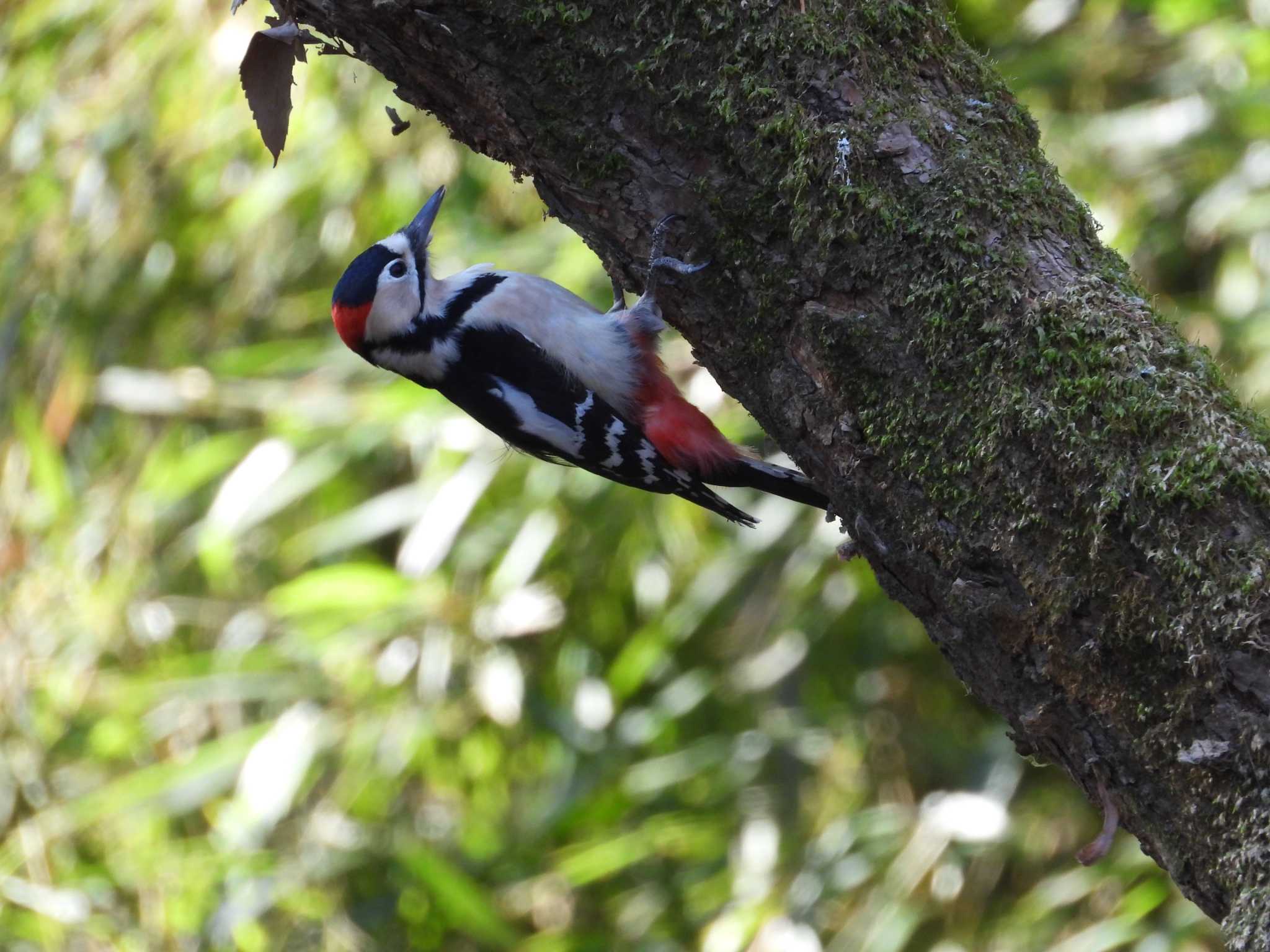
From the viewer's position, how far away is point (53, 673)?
3652 millimetres

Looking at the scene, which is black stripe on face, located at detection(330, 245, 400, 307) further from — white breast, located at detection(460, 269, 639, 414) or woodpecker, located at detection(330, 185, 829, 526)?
white breast, located at detection(460, 269, 639, 414)

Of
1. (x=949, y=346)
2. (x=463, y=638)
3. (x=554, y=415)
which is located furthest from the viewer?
(x=463, y=638)

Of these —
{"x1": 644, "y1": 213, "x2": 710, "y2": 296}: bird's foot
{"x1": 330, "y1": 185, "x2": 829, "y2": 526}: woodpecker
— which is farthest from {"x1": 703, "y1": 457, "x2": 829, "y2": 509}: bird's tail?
{"x1": 644, "y1": 213, "x2": 710, "y2": 296}: bird's foot

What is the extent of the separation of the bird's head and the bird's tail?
63 centimetres

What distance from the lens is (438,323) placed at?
91.8 inches

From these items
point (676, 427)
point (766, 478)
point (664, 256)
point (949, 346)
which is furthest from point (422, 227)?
point (949, 346)

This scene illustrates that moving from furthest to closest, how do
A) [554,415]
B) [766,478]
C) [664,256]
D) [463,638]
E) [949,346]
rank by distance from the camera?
[463,638]
[554,415]
[766,478]
[664,256]
[949,346]

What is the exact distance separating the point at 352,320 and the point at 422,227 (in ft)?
0.77

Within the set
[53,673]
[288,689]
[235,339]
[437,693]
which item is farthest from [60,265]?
[437,693]

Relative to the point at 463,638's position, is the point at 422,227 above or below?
above

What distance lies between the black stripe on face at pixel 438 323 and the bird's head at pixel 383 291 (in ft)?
0.04

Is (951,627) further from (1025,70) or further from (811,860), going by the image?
(1025,70)

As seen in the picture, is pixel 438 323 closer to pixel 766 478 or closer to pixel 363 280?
pixel 363 280

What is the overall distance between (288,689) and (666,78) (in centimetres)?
248
